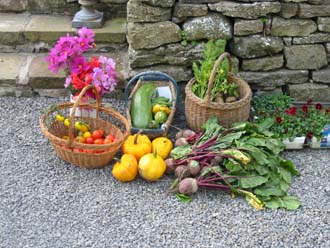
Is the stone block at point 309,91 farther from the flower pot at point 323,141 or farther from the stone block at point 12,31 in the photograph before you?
the stone block at point 12,31

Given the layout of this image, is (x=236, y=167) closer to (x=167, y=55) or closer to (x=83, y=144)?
(x=83, y=144)

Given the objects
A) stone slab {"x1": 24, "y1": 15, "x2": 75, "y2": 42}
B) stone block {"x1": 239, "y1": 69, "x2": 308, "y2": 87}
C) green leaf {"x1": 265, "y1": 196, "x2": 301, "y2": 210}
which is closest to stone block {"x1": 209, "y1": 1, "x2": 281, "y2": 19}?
stone block {"x1": 239, "y1": 69, "x2": 308, "y2": 87}

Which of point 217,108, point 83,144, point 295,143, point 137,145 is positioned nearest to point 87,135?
point 83,144

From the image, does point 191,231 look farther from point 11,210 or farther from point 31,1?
point 31,1

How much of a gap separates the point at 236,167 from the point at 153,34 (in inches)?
50.3

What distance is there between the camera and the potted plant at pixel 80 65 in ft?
12.3

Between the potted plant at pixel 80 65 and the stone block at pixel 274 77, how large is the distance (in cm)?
110

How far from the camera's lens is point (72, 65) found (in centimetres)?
381

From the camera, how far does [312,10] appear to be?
3.99 metres

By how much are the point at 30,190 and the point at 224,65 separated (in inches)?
62.8

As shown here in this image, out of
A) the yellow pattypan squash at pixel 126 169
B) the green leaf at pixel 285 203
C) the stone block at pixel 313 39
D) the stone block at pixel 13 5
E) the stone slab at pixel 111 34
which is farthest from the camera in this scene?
the stone block at pixel 13 5

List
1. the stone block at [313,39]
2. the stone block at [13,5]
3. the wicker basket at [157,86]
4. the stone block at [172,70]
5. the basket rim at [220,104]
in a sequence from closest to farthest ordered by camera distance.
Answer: the basket rim at [220,104] → the wicker basket at [157,86] → the stone block at [313,39] → the stone block at [172,70] → the stone block at [13,5]

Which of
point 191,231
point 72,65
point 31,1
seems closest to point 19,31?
point 31,1

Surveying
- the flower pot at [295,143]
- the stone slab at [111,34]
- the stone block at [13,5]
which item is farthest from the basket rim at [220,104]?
the stone block at [13,5]
